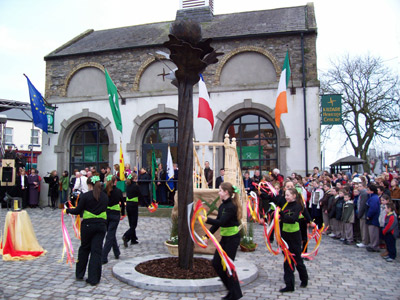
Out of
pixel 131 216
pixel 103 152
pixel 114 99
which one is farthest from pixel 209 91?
pixel 131 216

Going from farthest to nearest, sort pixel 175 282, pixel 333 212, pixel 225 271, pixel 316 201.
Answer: pixel 316 201, pixel 333 212, pixel 175 282, pixel 225 271

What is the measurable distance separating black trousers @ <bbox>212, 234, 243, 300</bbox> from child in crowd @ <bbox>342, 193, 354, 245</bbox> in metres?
5.38

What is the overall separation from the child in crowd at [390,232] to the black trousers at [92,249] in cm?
581

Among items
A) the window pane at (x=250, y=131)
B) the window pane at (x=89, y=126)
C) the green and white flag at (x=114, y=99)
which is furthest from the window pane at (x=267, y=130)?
the window pane at (x=89, y=126)

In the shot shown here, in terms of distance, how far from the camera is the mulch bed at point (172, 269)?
605cm

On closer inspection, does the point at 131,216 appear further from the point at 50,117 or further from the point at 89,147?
the point at 50,117

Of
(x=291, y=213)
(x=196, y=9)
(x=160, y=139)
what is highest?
(x=196, y=9)

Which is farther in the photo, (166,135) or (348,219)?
(166,135)

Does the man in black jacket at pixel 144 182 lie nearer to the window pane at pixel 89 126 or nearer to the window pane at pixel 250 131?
the window pane at pixel 250 131

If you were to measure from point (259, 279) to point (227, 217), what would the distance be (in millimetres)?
1750

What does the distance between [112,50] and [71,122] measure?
395cm

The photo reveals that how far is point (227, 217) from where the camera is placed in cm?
526

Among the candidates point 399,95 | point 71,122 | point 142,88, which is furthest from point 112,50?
point 399,95

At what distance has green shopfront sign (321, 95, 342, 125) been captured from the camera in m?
15.5
